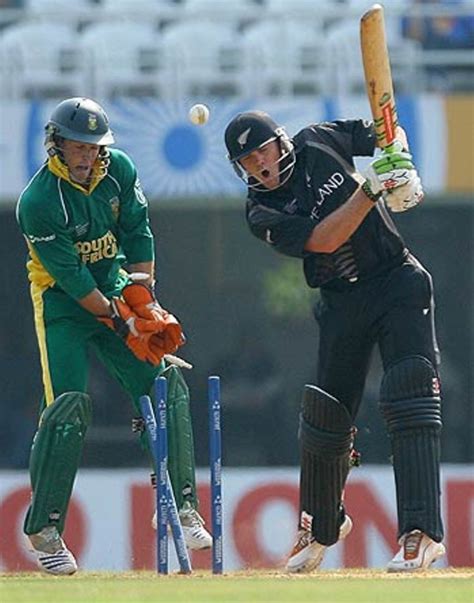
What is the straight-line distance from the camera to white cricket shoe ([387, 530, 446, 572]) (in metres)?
7.45

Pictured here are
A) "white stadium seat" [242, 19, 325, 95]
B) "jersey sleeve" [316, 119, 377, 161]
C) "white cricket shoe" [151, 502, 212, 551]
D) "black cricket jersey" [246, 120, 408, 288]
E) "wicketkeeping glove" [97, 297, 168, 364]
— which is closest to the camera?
"black cricket jersey" [246, 120, 408, 288]

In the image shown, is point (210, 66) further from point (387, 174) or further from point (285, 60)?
point (387, 174)

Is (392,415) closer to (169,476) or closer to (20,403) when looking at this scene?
(169,476)

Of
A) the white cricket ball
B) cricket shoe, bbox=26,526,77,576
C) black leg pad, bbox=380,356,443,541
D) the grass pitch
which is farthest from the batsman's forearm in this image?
cricket shoe, bbox=26,526,77,576

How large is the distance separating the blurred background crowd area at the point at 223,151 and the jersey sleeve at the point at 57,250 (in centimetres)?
781

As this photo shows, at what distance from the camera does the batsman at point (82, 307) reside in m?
7.87

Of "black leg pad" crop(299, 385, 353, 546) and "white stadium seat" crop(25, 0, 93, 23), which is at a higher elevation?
"white stadium seat" crop(25, 0, 93, 23)

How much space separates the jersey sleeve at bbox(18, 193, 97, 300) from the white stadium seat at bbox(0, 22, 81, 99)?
7.95 metres

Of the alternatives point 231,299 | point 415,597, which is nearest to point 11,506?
point 231,299

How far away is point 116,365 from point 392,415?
3.98 feet

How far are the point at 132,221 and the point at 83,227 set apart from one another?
0.74ft

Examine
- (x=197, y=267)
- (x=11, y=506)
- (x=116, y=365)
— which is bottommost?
(x=11, y=506)

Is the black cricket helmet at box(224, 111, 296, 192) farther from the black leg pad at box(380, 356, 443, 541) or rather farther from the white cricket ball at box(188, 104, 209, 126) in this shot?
the black leg pad at box(380, 356, 443, 541)

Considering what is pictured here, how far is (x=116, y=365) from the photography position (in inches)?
322
